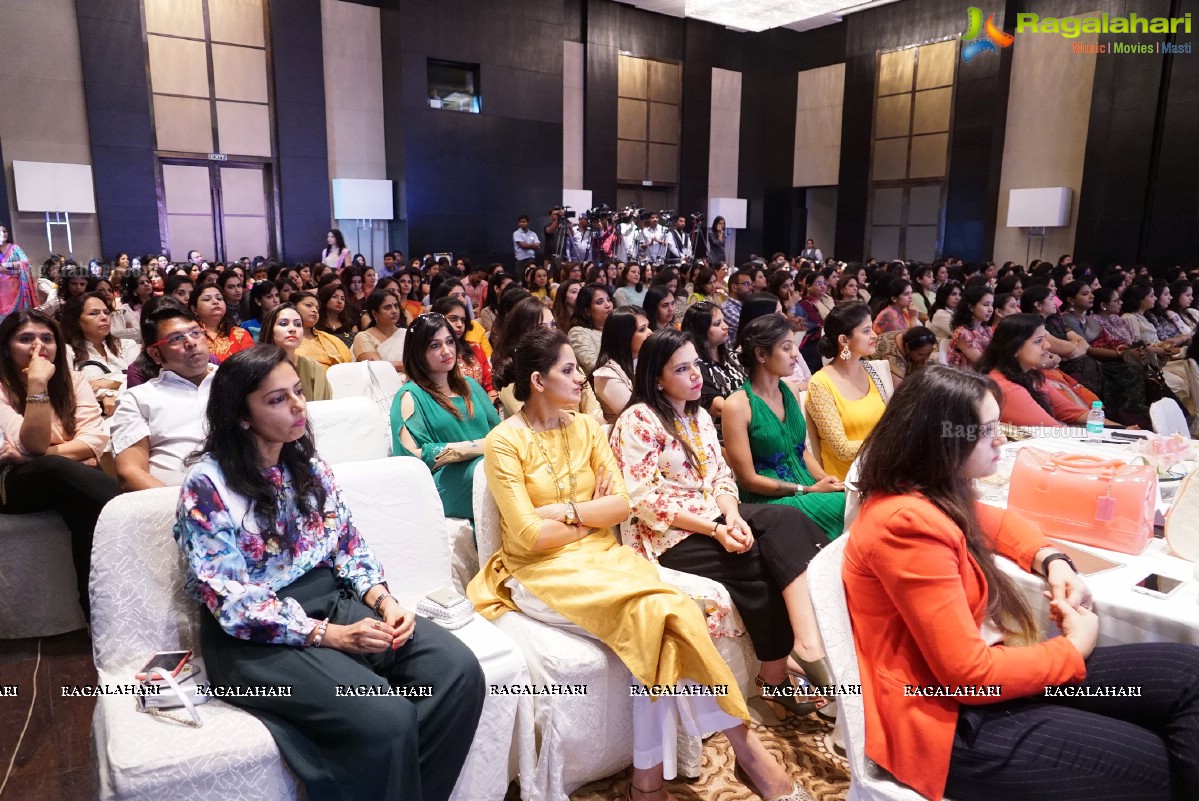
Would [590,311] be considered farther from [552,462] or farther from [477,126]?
[477,126]

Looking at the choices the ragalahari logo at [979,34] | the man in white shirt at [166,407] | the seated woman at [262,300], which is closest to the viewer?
the man in white shirt at [166,407]

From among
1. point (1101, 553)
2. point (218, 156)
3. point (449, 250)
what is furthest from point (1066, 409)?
point (218, 156)

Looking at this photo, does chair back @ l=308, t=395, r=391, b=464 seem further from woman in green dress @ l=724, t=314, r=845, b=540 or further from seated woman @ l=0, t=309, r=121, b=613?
woman in green dress @ l=724, t=314, r=845, b=540

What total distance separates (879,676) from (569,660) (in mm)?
803

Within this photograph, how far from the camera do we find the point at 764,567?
2.39 metres

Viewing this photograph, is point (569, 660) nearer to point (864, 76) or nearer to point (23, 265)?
point (23, 265)

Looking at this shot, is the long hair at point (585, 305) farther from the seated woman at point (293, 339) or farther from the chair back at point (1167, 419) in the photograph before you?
the chair back at point (1167, 419)

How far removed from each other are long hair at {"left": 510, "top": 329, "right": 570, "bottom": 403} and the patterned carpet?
1137 millimetres

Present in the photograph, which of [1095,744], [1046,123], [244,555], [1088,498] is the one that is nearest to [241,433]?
[244,555]

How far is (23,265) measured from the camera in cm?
552

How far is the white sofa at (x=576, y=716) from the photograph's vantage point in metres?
1.99

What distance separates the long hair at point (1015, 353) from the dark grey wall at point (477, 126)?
9.18 metres

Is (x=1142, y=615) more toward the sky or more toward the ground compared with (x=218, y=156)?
more toward the ground

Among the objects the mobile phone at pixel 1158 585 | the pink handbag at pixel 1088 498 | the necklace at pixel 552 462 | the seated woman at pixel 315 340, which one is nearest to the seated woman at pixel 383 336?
the seated woman at pixel 315 340
